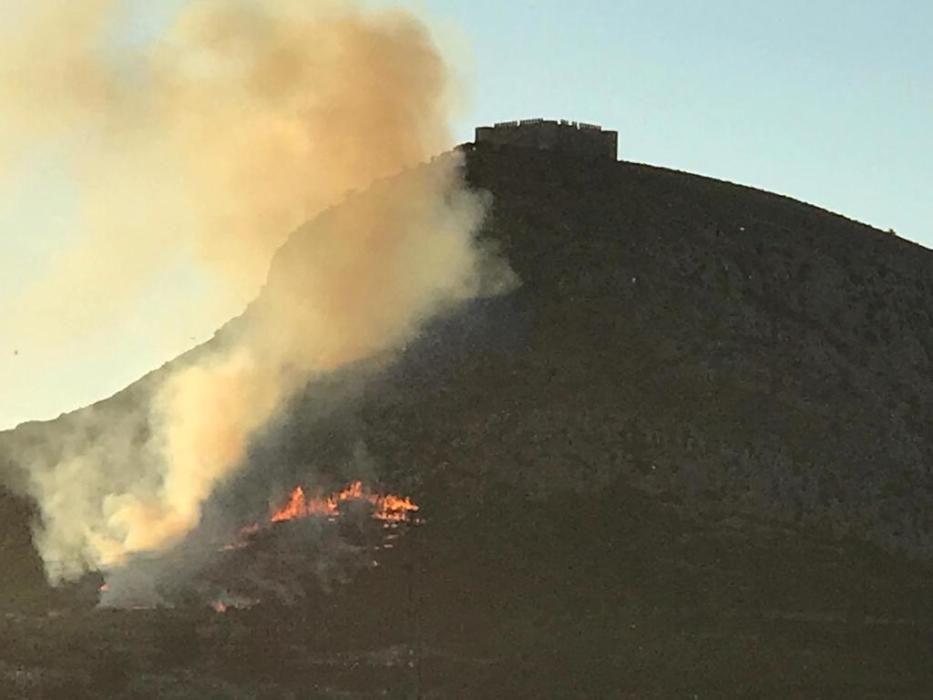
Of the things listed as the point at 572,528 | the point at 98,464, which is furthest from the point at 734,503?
the point at 98,464

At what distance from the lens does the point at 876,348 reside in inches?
4060

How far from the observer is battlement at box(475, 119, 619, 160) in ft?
377

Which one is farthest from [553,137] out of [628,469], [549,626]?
[549,626]

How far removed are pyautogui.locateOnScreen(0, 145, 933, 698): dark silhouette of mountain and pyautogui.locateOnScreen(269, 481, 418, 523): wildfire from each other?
1.11 meters

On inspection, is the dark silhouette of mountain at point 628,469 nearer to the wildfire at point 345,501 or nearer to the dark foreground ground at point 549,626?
the dark foreground ground at point 549,626

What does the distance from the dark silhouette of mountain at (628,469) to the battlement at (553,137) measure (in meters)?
2.30

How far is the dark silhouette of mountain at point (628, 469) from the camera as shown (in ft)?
235

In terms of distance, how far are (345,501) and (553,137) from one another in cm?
4128

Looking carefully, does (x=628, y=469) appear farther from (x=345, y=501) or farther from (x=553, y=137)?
(x=553, y=137)

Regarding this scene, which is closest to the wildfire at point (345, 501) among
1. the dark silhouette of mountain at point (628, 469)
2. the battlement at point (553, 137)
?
the dark silhouette of mountain at point (628, 469)

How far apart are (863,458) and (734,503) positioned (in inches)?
414

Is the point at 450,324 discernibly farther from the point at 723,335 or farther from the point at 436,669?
the point at 436,669

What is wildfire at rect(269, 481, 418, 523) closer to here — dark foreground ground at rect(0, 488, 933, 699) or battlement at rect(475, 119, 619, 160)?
dark foreground ground at rect(0, 488, 933, 699)

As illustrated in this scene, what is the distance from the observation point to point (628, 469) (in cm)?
8681
